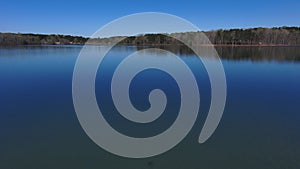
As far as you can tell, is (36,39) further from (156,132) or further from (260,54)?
(156,132)

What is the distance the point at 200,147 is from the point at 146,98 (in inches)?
133

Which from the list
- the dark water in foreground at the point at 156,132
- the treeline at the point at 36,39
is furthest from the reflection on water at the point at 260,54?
the treeline at the point at 36,39

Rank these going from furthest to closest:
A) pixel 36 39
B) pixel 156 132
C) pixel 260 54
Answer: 1. pixel 36 39
2. pixel 260 54
3. pixel 156 132

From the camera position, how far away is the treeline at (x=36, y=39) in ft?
200

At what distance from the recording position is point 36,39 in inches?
2844

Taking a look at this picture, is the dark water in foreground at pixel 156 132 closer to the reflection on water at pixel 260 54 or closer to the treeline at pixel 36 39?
the reflection on water at pixel 260 54

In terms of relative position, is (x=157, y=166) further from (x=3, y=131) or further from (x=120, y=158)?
(x=3, y=131)

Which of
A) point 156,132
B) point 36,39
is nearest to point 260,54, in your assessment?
point 156,132

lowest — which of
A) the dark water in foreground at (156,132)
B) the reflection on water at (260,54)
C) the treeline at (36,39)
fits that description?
the dark water in foreground at (156,132)

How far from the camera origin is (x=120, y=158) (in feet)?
12.2

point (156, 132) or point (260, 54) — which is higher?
point (260, 54)

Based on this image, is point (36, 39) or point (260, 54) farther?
point (36, 39)

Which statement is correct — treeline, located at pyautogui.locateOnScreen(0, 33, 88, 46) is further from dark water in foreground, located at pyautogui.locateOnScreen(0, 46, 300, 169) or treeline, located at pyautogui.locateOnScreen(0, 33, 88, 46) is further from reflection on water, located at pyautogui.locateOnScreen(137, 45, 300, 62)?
dark water in foreground, located at pyautogui.locateOnScreen(0, 46, 300, 169)

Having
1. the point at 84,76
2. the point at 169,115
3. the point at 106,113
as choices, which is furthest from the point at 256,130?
the point at 84,76
